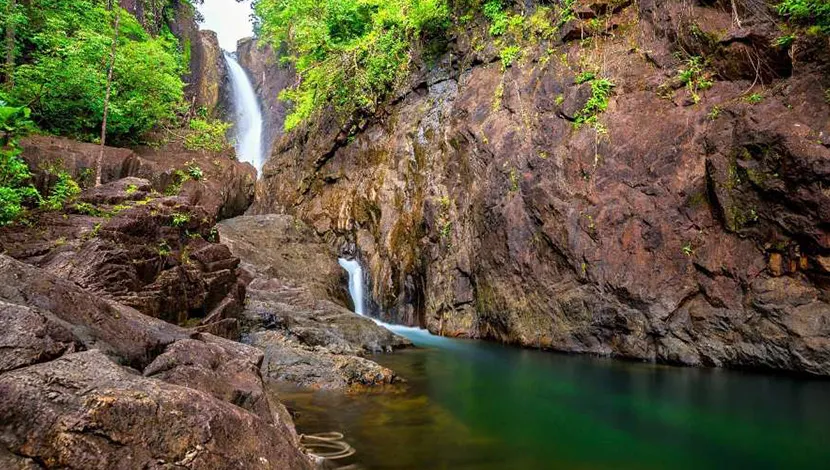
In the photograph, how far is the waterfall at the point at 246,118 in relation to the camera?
30.5m

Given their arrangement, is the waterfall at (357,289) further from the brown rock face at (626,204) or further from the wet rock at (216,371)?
the wet rock at (216,371)

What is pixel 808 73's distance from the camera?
10781 millimetres

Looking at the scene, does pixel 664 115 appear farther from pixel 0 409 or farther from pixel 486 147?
pixel 0 409

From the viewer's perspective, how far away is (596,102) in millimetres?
13461

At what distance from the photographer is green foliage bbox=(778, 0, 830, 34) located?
1057 cm

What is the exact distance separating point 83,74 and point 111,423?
45.9 feet

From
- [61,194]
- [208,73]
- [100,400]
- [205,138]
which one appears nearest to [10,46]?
[61,194]

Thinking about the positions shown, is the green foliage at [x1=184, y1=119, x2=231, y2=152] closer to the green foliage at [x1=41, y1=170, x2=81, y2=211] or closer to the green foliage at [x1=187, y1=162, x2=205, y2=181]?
the green foliage at [x1=187, y1=162, x2=205, y2=181]

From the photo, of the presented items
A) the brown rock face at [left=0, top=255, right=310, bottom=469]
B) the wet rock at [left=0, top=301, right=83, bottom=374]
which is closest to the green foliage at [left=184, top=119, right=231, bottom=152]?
the brown rock face at [left=0, top=255, right=310, bottom=469]

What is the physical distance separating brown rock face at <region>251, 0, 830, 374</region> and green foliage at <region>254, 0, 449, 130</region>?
2.09m

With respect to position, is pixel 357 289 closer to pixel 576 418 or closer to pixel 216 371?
pixel 576 418

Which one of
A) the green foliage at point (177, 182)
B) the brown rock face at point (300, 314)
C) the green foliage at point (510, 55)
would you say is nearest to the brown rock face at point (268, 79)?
the green foliage at point (177, 182)

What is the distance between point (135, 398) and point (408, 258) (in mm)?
13701

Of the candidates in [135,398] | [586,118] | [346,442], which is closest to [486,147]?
[586,118]
